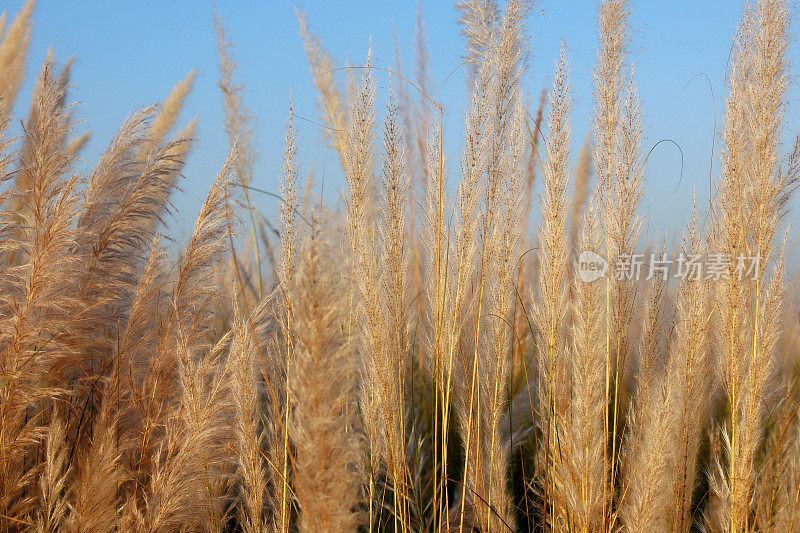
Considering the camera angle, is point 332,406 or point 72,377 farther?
point 72,377

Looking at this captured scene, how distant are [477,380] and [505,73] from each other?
3.92ft

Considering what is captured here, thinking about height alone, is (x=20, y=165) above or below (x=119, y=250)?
above

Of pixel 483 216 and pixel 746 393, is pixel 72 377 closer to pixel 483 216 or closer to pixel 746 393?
pixel 483 216

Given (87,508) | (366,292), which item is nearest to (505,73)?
(366,292)

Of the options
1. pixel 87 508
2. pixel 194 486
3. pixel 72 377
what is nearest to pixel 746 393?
pixel 194 486

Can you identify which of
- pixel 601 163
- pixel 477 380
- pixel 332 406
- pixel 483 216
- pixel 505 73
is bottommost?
pixel 477 380

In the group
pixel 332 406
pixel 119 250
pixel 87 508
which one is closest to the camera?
pixel 332 406

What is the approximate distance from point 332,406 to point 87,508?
3.89 ft

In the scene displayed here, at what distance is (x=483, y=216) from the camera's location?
2.01m

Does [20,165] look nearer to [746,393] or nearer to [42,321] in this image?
[42,321]

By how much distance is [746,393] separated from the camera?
195 cm

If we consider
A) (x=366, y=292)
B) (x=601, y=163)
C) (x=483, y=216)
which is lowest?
(x=366, y=292)

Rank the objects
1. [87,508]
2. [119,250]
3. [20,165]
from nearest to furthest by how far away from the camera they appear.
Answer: [87,508], [20,165], [119,250]

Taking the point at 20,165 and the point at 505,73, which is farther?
the point at 20,165
